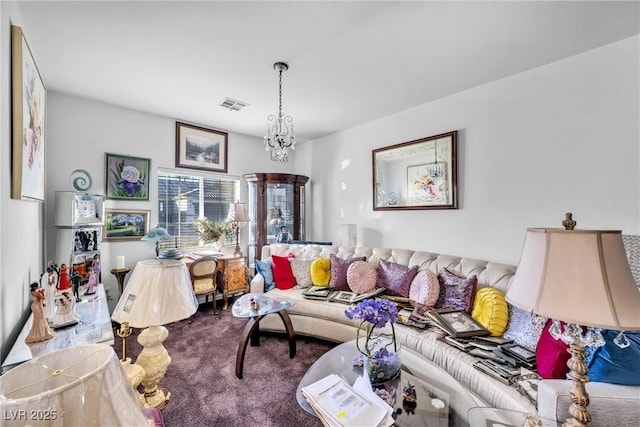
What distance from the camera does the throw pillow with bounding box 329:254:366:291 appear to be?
3.05 meters

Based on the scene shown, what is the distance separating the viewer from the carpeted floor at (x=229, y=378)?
5.91 ft

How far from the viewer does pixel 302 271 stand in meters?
3.28

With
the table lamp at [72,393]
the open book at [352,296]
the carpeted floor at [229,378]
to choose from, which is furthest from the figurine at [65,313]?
the open book at [352,296]

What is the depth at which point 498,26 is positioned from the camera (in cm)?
188

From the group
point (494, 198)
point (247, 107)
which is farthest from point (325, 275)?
point (247, 107)

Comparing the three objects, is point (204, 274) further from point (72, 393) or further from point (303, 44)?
point (72, 393)

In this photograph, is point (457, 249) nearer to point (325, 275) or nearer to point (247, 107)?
point (325, 275)

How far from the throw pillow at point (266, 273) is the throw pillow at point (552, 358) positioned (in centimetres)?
251

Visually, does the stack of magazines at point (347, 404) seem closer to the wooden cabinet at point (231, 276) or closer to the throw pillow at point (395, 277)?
the throw pillow at point (395, 277)

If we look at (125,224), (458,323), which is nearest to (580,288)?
(458,323)

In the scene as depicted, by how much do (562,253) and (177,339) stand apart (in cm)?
331

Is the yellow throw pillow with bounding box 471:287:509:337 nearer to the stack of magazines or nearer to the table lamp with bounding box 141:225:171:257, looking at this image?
the stack of magazines

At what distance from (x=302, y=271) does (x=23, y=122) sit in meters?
Answer: 2.60

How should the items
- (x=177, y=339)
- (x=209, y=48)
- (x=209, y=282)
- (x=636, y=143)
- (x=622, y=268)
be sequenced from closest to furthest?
(x=622, y=268), (x=636, y=143), (x=209, y=48), (x=177, y=339), (x=209, y=282)
